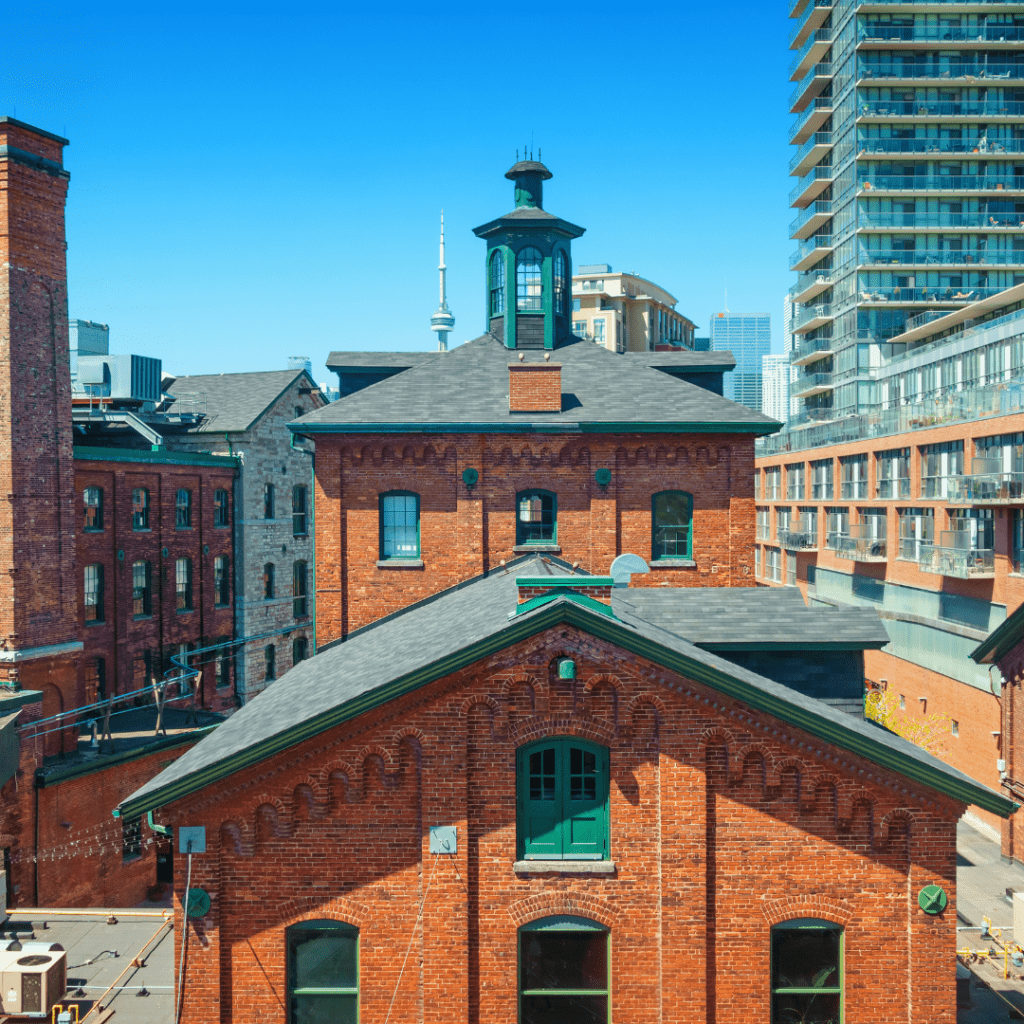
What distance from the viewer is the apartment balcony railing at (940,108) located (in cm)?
6712

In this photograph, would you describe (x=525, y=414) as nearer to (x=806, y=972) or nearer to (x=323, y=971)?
A: (x=323, y=971)

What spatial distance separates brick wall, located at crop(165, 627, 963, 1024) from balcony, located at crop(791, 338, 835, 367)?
66030 millimetres

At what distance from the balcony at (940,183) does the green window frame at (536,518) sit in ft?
175

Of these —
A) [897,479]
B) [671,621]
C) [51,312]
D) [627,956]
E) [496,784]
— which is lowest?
[627,956]

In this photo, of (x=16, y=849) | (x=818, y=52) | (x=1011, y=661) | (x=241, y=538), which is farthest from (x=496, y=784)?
(x=818, y=52)

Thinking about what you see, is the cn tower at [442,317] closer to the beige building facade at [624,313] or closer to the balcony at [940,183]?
the beige building facade at [624,313]

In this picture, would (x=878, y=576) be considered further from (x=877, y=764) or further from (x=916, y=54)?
(x=916, y=54)

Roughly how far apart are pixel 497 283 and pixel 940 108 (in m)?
53.3

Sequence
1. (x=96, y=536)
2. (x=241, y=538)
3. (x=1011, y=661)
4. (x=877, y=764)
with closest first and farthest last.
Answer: (x=877, y=764)
(x=1011, y=661)
(x=96, y=536)
(x=241, y=538)

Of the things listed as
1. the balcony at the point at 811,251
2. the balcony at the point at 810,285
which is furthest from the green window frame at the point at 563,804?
the balcony at the point at 811,251

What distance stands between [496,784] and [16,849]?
1933 centimetres

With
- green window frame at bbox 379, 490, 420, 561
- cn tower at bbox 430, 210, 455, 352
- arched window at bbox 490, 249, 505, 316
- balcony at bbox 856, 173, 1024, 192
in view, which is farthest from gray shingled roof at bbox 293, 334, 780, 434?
cn tower at bbox 430, 210, 455, 352

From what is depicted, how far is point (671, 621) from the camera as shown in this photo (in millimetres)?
17953

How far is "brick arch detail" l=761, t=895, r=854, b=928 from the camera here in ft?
45.1
